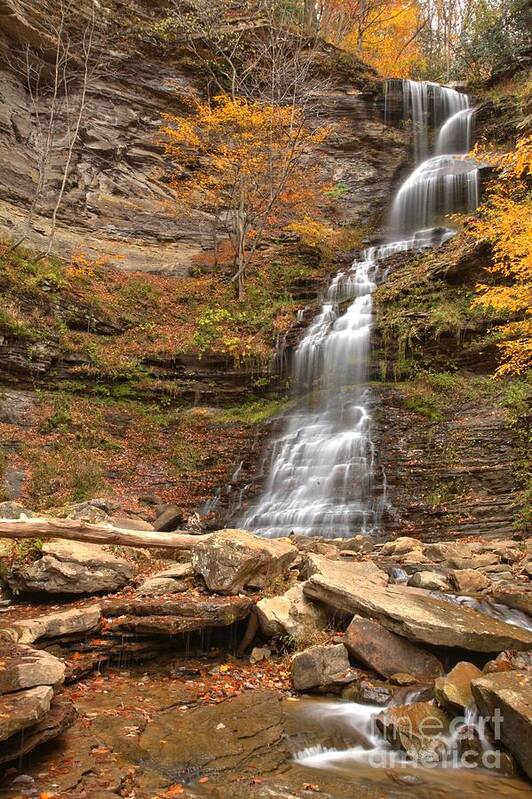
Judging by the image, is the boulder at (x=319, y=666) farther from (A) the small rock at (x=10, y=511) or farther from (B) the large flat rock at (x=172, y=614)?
(A) the small rock at (x=10, y=511)

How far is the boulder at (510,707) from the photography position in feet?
11.7

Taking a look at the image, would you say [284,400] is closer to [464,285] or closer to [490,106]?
[464,285]

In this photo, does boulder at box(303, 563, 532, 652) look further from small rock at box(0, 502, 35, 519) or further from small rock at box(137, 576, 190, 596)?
small rock at box(0, 502, 35, 519)

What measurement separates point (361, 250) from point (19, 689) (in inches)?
798

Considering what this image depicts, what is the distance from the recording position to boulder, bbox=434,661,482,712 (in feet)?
13.4

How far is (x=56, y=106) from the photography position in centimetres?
2027

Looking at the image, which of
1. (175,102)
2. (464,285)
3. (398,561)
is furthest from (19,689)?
(175,102)

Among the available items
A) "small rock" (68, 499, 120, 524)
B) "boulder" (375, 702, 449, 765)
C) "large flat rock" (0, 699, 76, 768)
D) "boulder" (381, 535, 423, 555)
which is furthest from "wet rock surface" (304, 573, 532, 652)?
"small rock" (68, 499, 120, 524)

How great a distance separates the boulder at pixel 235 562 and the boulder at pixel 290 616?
1.40ft

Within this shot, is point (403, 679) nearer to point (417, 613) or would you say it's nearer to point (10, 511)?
point (417, 613)

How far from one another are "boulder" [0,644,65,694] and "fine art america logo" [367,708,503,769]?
250 centimetres

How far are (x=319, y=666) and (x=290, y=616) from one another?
2.64ft

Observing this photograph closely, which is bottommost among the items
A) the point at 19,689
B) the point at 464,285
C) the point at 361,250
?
the point at 19,689

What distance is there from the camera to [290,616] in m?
5.68
